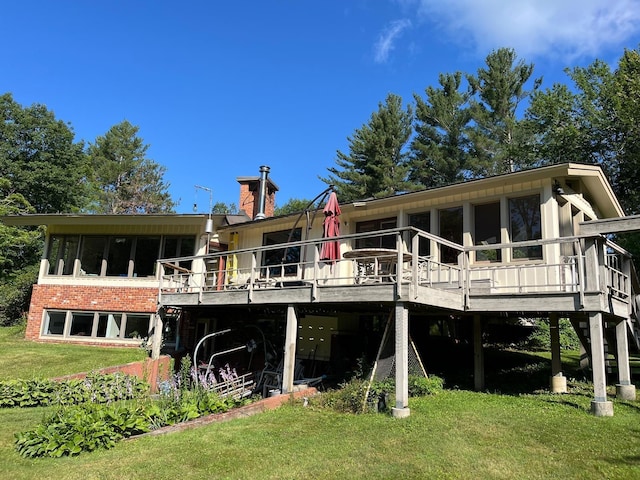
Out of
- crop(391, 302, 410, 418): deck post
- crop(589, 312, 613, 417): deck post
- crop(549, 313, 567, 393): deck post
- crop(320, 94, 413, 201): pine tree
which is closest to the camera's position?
crop(589, 312, 613, 417): deck post

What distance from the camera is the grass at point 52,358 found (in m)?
11.4

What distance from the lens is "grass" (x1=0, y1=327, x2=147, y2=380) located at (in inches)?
449

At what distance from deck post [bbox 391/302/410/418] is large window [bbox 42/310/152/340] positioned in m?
10.5

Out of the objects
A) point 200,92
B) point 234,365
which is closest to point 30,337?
point 234,365

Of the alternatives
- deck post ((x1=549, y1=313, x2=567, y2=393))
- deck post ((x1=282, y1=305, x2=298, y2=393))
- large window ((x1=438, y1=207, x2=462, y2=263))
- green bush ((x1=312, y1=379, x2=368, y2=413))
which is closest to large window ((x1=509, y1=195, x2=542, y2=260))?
large window ((x1=438, y1=207, x2=462, y2=263))

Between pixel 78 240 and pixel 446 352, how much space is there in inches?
511

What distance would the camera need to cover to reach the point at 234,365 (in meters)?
14.4

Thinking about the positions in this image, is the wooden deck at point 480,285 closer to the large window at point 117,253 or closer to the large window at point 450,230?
the large window at point 450,230

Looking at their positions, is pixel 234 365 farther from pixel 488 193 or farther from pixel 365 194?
pixel 365 194

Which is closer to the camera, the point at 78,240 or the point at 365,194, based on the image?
the point at 78,240

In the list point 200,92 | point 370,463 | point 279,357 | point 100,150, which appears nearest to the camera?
point 370,463

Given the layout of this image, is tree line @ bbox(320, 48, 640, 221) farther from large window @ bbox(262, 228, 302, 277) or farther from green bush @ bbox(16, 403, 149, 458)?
green bush @ bbox(16, 403, 149, 458)

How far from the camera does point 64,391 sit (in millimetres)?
9695

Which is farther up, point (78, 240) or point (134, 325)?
point (78, 240)
